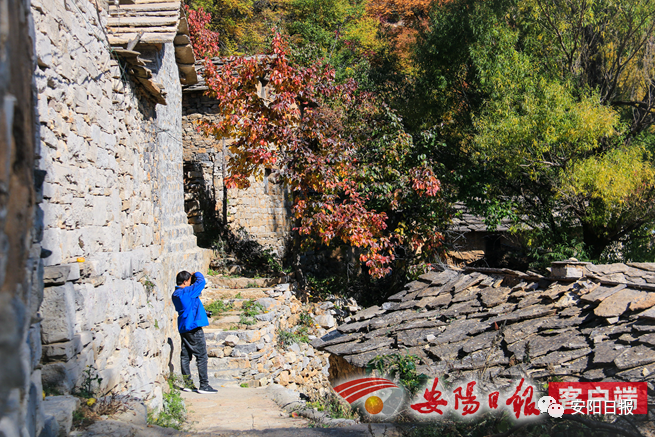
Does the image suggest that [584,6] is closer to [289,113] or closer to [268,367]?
[289,113]

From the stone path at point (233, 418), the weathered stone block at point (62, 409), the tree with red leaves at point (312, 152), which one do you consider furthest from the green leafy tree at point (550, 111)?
the weathered stone block at point (62, 409)

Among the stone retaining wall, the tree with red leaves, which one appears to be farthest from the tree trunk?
the tree with red leaves

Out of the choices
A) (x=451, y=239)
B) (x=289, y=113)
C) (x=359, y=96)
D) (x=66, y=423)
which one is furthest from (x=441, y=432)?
(x=451, y=239)

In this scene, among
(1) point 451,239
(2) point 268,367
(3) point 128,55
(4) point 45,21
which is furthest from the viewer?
(1) point 451,239

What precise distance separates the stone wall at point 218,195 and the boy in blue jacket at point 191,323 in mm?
6321

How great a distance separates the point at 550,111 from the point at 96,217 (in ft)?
27.9

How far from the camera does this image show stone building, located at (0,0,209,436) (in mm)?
1012

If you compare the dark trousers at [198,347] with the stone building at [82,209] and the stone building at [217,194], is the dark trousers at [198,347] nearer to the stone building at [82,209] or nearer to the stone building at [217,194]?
the stone building at [82,209]

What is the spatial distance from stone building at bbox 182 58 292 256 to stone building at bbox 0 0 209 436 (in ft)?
19.6

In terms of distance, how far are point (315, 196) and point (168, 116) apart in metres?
3.13

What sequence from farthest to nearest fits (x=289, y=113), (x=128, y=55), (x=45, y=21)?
(x=289, y=113) → (x=128, y=55) → (x=45, y=21)

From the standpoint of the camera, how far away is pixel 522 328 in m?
5.20

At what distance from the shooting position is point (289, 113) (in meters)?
9.16

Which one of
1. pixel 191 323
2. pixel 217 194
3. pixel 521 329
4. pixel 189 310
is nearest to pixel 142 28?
→ pixel 189 310
